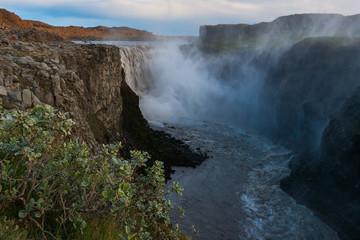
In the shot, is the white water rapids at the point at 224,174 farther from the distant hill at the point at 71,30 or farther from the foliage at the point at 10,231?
the distant hill at the point at 71,30

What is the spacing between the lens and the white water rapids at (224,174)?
13.6 metres

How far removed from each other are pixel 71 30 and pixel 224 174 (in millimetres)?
79641

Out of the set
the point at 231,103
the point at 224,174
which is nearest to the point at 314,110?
the point at 224,174

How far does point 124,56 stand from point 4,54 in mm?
23089

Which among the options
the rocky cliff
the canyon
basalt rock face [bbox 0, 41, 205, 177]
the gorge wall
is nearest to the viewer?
basalt rock face [bbox 0, 41, 205, 177]

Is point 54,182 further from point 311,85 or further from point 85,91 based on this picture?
point 311,85

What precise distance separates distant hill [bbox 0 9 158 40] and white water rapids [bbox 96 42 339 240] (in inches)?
557

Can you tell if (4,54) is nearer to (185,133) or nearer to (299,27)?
(185,133)

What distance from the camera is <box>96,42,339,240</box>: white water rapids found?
13.6 meters

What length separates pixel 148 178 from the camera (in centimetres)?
538

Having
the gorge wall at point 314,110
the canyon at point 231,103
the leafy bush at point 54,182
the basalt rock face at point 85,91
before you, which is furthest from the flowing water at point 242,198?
the leafy bush at point 54,182

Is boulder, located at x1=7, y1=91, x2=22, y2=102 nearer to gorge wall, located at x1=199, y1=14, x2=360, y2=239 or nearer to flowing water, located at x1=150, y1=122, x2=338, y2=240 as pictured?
flowing water, located at x1=150, y1=122, x2=338, y2=240

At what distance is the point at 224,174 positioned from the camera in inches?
779

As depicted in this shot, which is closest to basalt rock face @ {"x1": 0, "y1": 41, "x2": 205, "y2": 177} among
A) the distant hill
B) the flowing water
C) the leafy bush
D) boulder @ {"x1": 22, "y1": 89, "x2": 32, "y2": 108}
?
boulder @ {"x1": 22, "y1": 89, "x2": 32, "y2": 108}
